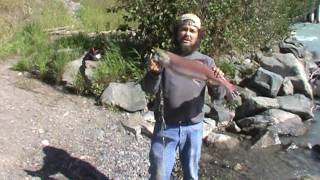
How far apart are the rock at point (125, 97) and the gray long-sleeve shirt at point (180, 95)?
3.99 metres

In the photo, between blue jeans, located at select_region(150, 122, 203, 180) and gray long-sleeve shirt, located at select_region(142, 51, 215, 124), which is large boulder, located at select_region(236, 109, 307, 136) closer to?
blue jeans, located at select_region(150, 122, 203, 180)

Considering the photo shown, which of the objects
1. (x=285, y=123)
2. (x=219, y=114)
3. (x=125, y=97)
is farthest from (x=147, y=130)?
(x=285, y=123)

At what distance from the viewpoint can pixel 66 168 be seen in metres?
7.25

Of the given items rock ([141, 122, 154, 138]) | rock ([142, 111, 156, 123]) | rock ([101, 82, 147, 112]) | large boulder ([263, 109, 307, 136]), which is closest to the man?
rock ([141, 122, 154, 138])

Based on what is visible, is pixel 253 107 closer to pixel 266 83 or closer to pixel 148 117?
pixel 266 83

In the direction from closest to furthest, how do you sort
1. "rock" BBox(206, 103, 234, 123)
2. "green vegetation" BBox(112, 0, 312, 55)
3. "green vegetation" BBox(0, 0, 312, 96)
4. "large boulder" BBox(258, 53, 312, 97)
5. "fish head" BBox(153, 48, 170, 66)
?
1. "fish head" BBox(153, 48, 170, 66)
2. "green vegetation" BBox(0, 0, 312, 96)
3. "green vegetation" BBox(112, 0, 312, 55)
4. "rock" BBox(206, 103, 234, 123)
5. "large boulder" BBox(258, 53, 312, 97)

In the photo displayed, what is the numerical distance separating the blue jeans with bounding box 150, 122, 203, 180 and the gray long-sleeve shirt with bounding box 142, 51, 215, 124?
10 centimetres

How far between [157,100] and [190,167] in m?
0.76

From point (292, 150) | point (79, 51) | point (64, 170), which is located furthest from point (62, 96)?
point (292, 150)

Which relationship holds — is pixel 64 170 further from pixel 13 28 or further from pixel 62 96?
pixel 13 28

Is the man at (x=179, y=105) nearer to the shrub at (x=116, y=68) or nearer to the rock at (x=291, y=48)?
the shrub at (x=116, y=68)

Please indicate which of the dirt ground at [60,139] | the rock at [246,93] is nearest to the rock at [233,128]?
the rock at [246,93]

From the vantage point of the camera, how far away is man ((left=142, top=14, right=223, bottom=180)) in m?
5.43

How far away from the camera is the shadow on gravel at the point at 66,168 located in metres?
7.06
